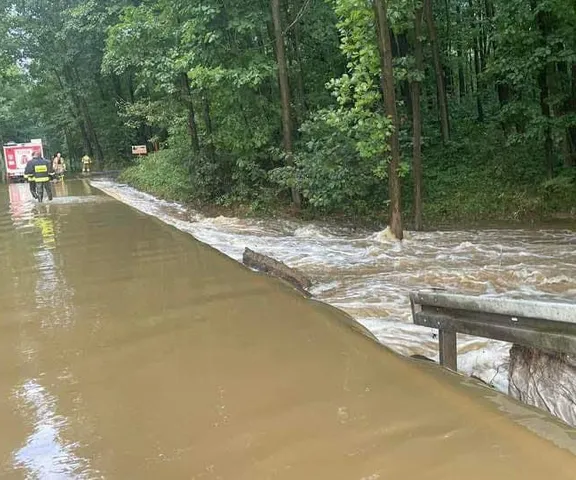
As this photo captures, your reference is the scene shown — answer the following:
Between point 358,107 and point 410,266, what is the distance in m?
4.20

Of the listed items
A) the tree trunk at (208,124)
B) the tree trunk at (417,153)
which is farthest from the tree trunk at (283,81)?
the tree trunk at (417,153)

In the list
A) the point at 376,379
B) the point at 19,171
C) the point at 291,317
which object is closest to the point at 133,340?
the point at 291,317

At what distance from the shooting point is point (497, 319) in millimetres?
5000

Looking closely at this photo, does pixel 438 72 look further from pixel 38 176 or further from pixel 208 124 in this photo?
pixel 38 176

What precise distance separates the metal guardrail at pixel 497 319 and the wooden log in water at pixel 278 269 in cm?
306

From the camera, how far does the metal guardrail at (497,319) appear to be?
172 inches

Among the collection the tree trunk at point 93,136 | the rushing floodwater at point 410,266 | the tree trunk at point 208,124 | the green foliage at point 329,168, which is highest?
the tree trunk at point 93,136

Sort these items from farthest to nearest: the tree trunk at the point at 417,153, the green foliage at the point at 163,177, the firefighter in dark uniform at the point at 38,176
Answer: the green foliage at the point at 163,177, the firefighter in dark uniform at the point at 38,176, the tree trunk at the point at 417,153

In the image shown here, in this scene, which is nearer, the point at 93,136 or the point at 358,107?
the point at 358,107

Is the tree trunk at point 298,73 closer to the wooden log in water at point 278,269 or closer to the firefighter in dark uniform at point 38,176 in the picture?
the wooden log in water at point 278,269

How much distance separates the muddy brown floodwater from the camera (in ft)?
12.6

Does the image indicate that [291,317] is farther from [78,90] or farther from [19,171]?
[78,90]

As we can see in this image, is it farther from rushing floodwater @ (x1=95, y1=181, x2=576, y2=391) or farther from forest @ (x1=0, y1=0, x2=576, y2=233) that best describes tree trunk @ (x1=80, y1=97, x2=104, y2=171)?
rushing floodwater @ (x1=95, y1=181, x2=576, y2=391)

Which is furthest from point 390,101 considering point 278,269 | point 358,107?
point 278,269
